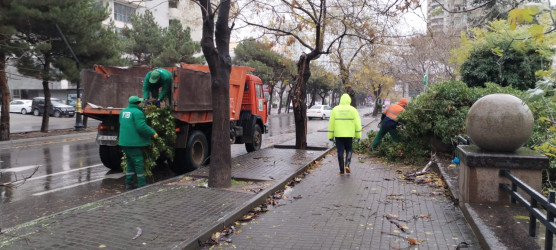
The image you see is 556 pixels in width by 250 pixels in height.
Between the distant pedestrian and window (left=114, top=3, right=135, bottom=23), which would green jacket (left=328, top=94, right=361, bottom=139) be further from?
window (left=114, top=3, right=135, bottom=23)

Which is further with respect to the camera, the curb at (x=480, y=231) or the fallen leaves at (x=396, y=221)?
the fallen leaves at (x=396, y=221)

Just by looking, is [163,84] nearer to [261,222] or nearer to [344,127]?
[344,127]

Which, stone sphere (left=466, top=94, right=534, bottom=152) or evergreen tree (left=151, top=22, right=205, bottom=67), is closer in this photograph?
stone sphere (left=466, top=94, right=534, bottom=152)

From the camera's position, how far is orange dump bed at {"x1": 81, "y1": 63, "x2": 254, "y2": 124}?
888 cm

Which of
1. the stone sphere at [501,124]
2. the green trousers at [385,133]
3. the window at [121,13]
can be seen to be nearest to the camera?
the stone sphere at [501,124]

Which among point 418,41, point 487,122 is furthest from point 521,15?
point 418,41

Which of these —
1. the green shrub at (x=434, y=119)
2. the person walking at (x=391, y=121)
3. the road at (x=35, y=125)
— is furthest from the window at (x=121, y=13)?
the green shrub at (x=434, y=119)

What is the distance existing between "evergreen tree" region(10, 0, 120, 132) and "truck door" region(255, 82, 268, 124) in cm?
867

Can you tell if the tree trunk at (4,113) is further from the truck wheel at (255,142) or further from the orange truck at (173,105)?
the truck wheel at (255,142)

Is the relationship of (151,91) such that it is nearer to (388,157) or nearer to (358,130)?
(358,130)

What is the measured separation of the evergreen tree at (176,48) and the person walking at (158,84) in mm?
18982

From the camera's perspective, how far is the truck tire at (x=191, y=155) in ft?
30.3

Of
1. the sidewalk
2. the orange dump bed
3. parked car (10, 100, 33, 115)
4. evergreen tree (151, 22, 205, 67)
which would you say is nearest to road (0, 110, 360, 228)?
the sidewalk

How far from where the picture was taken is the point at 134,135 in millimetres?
7258
